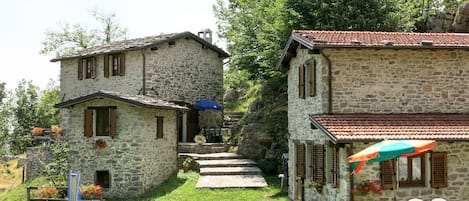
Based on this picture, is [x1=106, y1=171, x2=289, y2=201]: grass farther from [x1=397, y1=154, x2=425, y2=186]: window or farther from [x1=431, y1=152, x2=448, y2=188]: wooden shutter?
[x1=431, y1=152, x2=448, y2=188]: wooden shutter

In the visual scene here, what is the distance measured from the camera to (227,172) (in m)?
19.6

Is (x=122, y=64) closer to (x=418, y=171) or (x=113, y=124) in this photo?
(x=113, y=124)

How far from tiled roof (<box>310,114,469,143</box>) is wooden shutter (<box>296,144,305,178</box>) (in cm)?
267

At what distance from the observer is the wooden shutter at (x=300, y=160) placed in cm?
1560

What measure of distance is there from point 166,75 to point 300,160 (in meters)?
11.7

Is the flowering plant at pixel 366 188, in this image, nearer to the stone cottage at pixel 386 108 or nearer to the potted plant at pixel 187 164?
the stone cottage at pixel 386 108

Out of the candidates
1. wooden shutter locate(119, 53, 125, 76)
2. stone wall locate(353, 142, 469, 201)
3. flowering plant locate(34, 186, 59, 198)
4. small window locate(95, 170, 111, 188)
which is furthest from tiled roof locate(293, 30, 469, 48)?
wooden shutter locate(119, 53, 125, 76)

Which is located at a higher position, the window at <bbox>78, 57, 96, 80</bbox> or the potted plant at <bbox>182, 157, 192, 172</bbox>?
the window at <bbox>78, 57, 96, 80</bbox>

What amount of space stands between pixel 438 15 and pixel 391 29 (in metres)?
3.85

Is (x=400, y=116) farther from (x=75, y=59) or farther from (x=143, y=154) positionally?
(x=75, y=59)

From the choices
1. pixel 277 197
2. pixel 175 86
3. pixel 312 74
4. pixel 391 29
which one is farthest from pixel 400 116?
pixel 175 86

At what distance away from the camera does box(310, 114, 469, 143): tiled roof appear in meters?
11.7

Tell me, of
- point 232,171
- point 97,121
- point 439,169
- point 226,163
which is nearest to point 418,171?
point 439,169

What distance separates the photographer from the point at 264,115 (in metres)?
22.7
